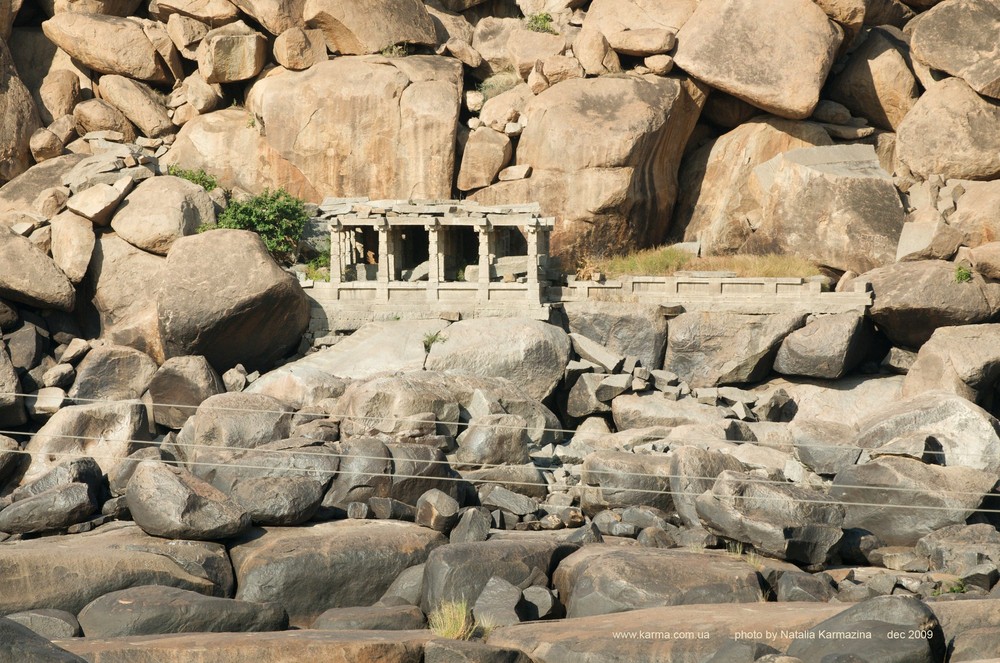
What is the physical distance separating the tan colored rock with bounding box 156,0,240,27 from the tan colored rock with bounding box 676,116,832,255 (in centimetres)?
1650

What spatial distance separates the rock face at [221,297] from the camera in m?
27.3

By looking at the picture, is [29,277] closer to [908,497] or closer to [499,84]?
[499,84]

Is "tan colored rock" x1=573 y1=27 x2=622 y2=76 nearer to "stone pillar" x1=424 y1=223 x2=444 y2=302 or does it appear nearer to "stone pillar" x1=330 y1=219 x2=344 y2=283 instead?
"stone pillar" x1=424 y1=223 x2=444 y2=302

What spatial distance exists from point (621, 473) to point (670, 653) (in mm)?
Result: 9196

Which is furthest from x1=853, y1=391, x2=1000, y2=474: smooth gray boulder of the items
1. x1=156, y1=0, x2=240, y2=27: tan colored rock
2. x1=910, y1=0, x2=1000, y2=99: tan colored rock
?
x1=156, y1=0, x2=240, y2=27: tan colored rock

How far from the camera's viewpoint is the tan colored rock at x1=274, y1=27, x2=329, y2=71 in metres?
36.4

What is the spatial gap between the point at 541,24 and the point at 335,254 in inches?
505

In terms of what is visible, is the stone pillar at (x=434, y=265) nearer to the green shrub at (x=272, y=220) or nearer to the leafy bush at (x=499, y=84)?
the green shrub at (x=272, y=220)

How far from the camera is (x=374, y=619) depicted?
1530 cm

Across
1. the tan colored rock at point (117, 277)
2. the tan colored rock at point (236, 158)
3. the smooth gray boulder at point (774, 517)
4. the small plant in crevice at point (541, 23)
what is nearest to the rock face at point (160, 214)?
the tan colored rock at point (117, 277)

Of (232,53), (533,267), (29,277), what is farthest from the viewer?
(232,53)

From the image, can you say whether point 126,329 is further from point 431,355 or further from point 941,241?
point 941,241

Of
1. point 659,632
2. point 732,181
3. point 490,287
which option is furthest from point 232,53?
point 659,632

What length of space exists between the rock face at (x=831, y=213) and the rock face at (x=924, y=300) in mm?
2681
